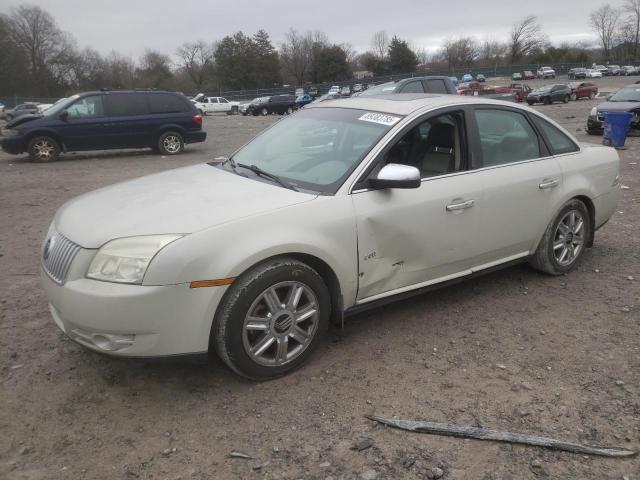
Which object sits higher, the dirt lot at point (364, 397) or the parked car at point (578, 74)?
the parked car at point (578, 74)

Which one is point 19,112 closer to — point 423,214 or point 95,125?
point 95,125

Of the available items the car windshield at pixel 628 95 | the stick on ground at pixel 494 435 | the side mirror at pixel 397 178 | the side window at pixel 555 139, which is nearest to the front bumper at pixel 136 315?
the stick on ground at pixel 494 435

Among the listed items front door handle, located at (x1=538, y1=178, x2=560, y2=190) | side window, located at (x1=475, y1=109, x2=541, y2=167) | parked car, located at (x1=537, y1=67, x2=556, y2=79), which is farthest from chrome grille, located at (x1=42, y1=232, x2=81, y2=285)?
parked car, located at (x1=537, y1=67, x2=556, y2=79)

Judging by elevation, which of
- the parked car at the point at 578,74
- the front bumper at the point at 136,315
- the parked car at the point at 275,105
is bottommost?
the front bumper at the point at 136,315

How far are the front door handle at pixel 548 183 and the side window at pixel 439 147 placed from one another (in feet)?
2.74

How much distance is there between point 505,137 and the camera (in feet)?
13.7

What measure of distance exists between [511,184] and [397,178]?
1.29 m

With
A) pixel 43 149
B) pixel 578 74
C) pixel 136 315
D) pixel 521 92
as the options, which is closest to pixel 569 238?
pixel 136 315

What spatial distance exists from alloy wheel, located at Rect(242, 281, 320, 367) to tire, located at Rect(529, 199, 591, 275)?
2359 millimetres

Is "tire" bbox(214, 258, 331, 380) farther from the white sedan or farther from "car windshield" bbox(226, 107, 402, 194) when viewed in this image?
"car windshield" bbox(226, 107, 402, 194)

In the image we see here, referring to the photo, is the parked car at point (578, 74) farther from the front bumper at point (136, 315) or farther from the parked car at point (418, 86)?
the front bumper at point (136, 315)

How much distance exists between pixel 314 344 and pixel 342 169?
1143 mm

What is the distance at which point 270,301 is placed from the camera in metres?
2.98

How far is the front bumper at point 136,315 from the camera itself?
264cm
